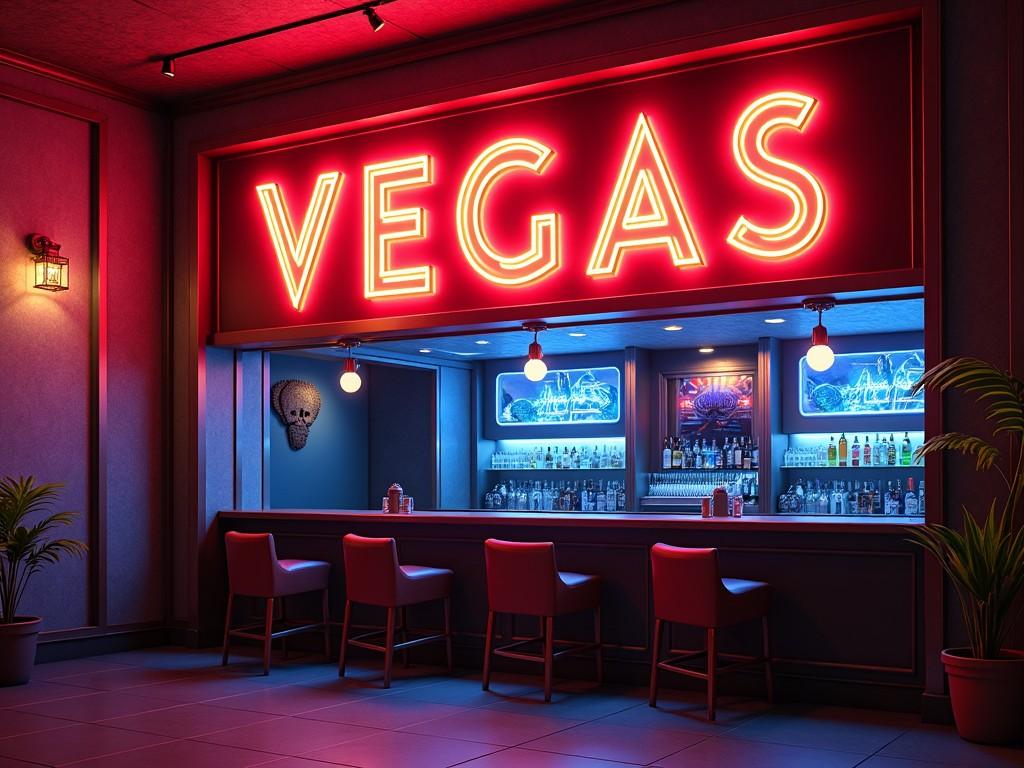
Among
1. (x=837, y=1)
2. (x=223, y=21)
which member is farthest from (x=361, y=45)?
(x=837, y=1)

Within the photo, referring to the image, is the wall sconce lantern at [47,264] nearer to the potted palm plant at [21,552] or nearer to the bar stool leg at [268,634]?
the potted palm plant at [21,552]

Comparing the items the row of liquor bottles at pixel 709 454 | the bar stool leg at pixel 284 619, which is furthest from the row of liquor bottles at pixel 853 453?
the bar stool leg at pixel 284 619

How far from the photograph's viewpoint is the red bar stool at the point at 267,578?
665 centimetres

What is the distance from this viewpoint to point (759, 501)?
27.8ft

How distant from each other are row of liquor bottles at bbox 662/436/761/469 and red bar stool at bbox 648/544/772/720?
3.10 meters

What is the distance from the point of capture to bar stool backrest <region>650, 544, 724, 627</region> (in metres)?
5.28

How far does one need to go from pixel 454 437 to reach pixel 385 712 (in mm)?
4883

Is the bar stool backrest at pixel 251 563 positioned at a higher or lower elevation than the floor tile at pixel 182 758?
higher

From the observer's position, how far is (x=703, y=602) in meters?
5.32

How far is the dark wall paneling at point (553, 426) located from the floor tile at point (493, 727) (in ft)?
12.6

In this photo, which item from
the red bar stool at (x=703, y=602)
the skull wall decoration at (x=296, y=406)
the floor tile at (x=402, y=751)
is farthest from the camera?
the skull wall decoration at (x=296, y=406)

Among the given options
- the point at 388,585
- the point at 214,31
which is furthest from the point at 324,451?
the point at 214,31

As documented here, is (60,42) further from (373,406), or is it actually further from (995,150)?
(995,150)

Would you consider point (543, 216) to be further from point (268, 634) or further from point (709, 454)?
point (709, 454)
